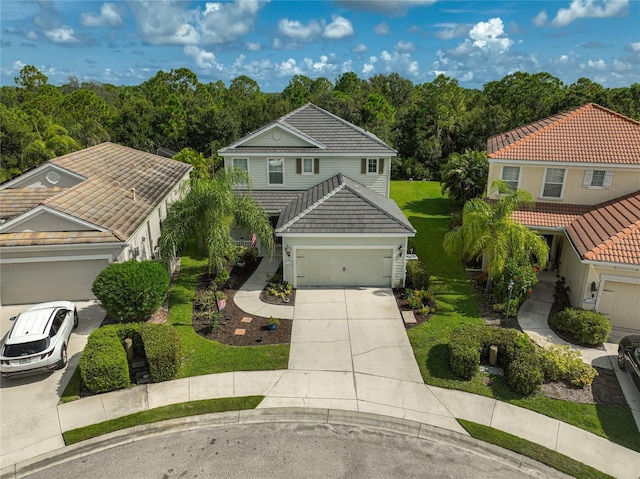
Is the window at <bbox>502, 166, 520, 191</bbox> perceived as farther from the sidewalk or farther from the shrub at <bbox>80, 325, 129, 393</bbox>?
the shrub at <bbox>80, 325, 129, 393</bbox>

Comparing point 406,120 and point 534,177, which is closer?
point 534,177

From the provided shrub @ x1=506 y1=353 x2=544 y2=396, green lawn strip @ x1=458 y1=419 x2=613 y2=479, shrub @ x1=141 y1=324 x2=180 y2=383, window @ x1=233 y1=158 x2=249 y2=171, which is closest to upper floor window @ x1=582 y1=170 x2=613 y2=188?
shrub @ x1=506 y1=353 x2=544 y2=396

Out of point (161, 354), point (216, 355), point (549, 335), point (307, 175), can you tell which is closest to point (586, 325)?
point (549, 335)

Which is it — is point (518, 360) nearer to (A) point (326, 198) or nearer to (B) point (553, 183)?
(A) point (326, 198)

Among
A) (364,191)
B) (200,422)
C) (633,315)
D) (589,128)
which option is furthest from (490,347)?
(589,128)

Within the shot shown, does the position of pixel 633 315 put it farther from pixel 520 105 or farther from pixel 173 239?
pixel 520 105

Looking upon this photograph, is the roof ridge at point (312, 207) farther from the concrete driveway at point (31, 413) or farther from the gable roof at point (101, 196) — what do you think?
the concrete driveway at point (31, 413)
